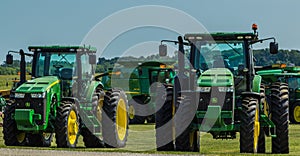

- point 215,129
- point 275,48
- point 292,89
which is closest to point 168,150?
point 215,129

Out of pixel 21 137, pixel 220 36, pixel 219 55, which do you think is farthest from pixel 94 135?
pixel 220 36

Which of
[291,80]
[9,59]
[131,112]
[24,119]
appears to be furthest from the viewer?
[131,112]

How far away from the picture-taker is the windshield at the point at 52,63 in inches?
689

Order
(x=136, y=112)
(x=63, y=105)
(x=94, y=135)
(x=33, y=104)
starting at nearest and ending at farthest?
(x=63, y=105)
(x=33, y=104)
(x=94, y=135)
(x=136, y=112)

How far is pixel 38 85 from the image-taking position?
641 inches

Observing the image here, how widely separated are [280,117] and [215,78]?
1858 mm

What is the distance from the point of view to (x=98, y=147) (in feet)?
56.5

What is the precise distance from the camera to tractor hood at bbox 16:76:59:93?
16.1 meters

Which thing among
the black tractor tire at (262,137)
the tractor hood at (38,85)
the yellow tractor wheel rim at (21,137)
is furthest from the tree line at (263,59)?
the black tractor tire at (262,137)

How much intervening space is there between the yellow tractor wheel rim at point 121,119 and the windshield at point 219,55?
11.3 ft

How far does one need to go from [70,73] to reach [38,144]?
2.08m

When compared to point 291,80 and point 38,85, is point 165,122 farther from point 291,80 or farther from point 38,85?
point 291,80

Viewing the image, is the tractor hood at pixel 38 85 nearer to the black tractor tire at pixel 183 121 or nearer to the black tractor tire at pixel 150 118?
the black tractor tire at pixel 183 121

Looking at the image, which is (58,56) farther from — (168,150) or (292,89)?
(292,89)
